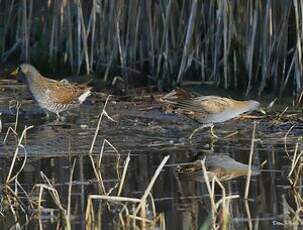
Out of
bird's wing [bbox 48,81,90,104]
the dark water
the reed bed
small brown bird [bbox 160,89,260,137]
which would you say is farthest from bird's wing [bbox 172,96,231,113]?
bird's wing [bbox 48,81,90,104]

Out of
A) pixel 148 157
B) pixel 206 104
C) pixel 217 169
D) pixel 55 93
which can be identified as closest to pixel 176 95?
pixel 206 104

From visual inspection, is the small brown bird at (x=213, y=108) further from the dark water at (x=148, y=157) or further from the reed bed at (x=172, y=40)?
the reed bed at (x=172, y=40)

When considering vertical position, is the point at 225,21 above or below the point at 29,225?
above

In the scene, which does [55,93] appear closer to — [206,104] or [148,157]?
[206,104]

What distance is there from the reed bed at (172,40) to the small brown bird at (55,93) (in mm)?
972

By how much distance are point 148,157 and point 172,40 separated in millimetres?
3257

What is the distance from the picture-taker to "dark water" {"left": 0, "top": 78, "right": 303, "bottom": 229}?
657 centimetres

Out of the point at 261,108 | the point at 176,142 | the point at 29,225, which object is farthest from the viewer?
the point at 261,108

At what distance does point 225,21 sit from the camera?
1066 cm

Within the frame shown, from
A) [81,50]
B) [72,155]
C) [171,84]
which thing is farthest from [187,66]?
[72,155]

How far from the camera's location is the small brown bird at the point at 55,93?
10.5m

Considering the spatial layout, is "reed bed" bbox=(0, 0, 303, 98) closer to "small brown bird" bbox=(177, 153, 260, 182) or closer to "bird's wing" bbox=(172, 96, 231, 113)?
"bird's wing" bbox=(172, 96, 231, 113)

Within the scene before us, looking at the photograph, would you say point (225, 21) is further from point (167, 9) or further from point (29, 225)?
point (29, 225)

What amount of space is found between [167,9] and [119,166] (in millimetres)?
3524
